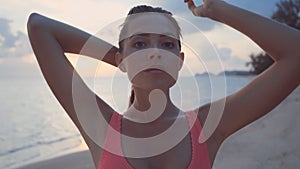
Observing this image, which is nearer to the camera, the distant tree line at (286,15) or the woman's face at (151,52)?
the woman's face at (151,52)

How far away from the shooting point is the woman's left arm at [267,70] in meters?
1.33

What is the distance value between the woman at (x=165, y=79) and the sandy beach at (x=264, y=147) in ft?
9.17

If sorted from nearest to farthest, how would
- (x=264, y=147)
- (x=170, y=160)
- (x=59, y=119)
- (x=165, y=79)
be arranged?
(x=165, y=79) < (x=170, y=160) < (x=264, y=147) < (x=59, y=119)

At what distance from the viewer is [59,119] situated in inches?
524

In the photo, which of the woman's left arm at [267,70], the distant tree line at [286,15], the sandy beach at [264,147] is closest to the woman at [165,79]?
the woman's left arm at [267,70]

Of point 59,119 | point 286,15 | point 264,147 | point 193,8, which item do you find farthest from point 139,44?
point 286,15

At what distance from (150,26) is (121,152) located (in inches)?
18.6

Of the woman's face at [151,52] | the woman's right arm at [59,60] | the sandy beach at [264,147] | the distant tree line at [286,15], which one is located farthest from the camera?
the distant tree line at [286,15]

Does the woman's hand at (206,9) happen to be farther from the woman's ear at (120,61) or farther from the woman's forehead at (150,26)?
the woman's ear at (120,61)

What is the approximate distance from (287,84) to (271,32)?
19cm

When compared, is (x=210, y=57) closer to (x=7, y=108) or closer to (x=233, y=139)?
(x=233, y=139)

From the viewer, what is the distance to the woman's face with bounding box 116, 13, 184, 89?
1312 millimetres

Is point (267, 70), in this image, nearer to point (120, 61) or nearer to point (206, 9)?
point (206, 9)

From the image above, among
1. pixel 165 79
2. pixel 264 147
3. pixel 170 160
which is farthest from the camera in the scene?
pixel 264 147
